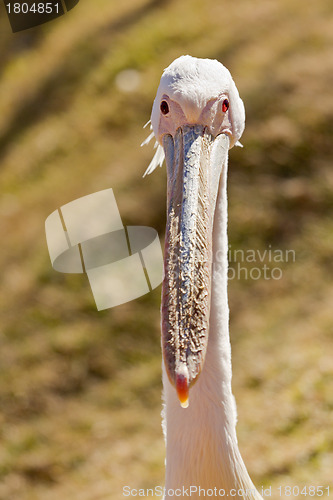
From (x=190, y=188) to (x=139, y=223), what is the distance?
11.0ft

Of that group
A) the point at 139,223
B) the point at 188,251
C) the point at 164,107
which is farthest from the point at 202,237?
Result: the point at 139,223

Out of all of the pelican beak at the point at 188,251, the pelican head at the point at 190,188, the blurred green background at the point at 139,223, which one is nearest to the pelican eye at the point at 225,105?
the pelican head at the point at 190,188

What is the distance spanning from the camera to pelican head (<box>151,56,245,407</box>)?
186cm

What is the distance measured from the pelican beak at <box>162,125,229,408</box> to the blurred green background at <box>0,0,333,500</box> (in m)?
2.38

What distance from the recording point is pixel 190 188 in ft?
6.81

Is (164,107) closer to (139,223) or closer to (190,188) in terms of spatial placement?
(190,188)

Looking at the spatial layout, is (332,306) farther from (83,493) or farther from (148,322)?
(83,493)

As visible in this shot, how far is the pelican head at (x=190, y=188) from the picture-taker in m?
1.86

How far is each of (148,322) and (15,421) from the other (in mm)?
1169

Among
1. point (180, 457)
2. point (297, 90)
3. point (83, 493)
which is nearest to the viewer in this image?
point (180, 457)

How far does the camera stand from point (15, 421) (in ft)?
15.3

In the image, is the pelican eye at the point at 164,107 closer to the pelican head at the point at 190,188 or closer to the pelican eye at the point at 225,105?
the pelican head at the point at 190,188

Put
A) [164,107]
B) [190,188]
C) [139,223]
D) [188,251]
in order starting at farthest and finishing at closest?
[139,223] < [164,107] < [190,188] < [188,251]

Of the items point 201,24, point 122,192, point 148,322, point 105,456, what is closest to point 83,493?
point 105,456
